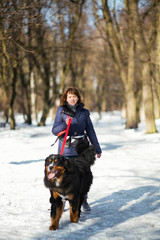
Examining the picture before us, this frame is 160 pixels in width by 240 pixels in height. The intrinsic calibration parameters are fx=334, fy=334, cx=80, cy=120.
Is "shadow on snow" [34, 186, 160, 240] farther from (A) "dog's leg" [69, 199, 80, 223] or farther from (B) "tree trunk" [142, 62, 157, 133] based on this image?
(B) "tree trunk" [142, 62, 157, 133]

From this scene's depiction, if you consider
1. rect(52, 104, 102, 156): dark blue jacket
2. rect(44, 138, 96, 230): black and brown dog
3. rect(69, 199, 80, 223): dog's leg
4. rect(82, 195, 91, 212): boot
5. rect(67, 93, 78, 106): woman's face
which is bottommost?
rect(82, 195, 91, 212): boot

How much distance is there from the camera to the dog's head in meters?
4.09

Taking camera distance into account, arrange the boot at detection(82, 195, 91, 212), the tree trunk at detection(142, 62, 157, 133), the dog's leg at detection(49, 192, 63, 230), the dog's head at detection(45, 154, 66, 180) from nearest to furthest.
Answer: the dog's head at detection(45, 154, 66, 180), the dog's leg at detection(49, 192, 63, 230), the boot at detection(82, 195, 91, 212), the tree trunk at detection(142, 62, 157, 133)

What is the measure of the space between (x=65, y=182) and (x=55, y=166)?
33 centimetres

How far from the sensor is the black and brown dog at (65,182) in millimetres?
4168

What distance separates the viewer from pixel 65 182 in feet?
14.1

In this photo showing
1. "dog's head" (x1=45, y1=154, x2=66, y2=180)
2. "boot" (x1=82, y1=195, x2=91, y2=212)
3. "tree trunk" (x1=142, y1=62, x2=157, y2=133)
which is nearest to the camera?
"dog's head" (x1=45, y1=154, x2=66, y2=180)

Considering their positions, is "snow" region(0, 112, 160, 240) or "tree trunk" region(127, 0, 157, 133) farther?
"tree trunk" region(127, 0, 157, 133)

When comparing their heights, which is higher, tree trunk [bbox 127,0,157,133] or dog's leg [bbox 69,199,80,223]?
tree trunk [bbox 127,0,157,133]

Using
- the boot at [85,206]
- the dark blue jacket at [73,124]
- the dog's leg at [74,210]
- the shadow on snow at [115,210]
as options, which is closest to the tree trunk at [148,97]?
the shadow on snow at [115,210]

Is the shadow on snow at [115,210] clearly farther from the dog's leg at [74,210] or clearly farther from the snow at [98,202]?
the dog's leg at [74,210]

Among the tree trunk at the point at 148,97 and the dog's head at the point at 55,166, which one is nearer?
the dog's head at the point at 55,166

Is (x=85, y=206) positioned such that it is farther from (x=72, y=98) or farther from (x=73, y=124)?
(x=72, y=98)

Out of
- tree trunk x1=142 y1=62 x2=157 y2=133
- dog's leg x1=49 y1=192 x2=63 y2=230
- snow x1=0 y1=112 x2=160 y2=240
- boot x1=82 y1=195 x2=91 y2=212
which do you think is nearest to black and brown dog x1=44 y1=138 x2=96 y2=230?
dog's leg x1=49 y1=192 x2=63 y2=230
